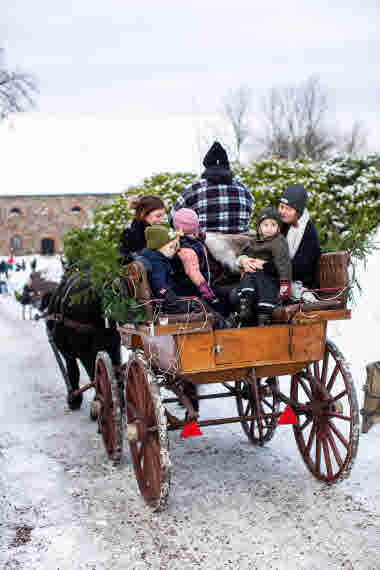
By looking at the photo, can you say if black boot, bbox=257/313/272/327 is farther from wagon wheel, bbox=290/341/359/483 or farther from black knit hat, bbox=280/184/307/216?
black knit hat, bbox=280/184/307/216

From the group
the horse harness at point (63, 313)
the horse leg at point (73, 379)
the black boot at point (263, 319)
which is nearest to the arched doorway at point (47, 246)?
the horse leg at point (73, 379)

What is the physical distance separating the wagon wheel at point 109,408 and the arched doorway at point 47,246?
155 ft

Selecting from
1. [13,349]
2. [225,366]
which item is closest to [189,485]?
[225,366]

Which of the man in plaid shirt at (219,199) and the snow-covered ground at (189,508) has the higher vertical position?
the man in plaid shirt at (219,199)

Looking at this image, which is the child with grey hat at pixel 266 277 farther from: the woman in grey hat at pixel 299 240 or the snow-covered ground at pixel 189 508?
the snow-covered ground at pixel 189 508

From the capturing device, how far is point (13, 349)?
10.5m

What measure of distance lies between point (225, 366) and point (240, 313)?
14.7 inches

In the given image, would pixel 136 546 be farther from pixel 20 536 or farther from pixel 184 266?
pixel 184 266

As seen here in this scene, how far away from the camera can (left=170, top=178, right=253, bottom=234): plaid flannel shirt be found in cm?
444

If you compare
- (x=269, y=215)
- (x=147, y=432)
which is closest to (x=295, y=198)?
(x=269, y=215)

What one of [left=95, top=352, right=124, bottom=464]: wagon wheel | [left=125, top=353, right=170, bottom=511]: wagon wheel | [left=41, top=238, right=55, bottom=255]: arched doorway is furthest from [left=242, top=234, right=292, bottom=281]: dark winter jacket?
Answer: [left=41, top=238, right=55, bottom=255]: arched doorway

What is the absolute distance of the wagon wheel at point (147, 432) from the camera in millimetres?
3191

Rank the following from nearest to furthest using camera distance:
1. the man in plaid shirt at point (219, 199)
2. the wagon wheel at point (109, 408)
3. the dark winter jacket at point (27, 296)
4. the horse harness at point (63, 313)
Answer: the wagon wheel at point (109, 408) → the man in plaid shirt at point (219, 199) → the horse harness at point (63, 313) → the dark winter jacket at point (27, 296)

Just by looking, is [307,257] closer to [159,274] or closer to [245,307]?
[245,307]
